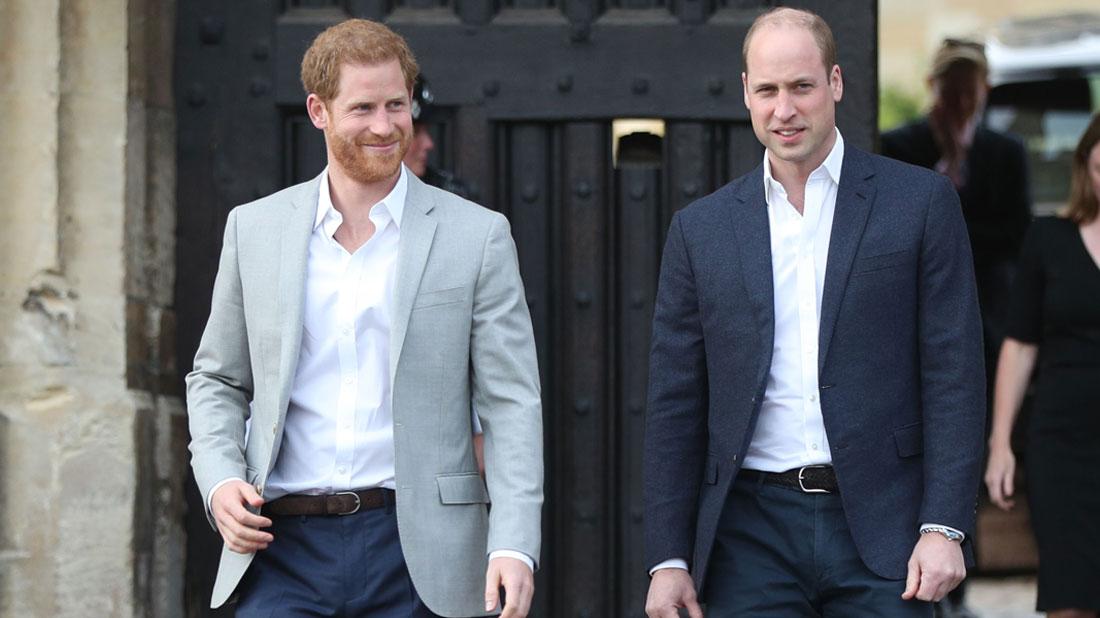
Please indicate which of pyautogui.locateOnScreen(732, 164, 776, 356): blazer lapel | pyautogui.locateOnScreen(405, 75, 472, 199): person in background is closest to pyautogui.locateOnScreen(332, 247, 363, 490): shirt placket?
pyautogui.locateOnScreen(732, 164, 776, 356): blazer lapel

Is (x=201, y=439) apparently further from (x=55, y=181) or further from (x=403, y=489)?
(x=55, y=181)

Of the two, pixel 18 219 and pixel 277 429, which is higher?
pixel 18 219

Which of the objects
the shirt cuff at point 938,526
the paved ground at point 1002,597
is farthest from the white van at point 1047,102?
the shirt cuff at point 938,526

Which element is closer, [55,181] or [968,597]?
[55,181]

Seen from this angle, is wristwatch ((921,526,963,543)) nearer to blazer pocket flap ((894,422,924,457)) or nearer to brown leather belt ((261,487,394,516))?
blazer pocket flap ((894,422,924,457))

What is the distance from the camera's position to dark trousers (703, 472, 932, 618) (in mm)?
3758

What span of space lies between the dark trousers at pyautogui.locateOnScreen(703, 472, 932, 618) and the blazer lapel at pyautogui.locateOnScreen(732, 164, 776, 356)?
31 centimetres

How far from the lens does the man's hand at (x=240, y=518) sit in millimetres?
3650

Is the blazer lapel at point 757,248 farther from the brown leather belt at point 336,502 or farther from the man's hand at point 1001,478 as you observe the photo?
the man's hand at point 1001,478

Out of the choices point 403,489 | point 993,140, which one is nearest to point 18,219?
point 403,489

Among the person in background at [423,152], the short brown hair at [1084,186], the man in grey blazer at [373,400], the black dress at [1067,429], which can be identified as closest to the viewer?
the man in grey blazer at [373,400]

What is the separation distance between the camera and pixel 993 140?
7773 millimetres

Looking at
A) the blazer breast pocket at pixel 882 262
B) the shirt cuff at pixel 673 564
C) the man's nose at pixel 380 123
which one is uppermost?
the man's nose at pixel 380 123

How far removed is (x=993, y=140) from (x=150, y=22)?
12.4 ft
